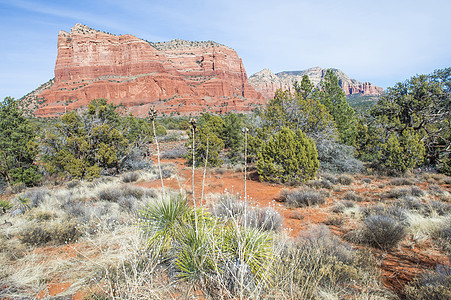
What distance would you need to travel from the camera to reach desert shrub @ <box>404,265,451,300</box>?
96.3 inches

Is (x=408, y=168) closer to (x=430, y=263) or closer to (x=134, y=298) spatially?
(x=430, y=263)

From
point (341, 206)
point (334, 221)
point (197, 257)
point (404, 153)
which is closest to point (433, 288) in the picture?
point (197, 257)

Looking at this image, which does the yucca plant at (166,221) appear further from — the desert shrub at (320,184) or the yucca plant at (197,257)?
the desert shrub at (320,184)

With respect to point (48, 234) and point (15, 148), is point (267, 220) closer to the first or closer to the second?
point (48, 234)

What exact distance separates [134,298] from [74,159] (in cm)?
1166

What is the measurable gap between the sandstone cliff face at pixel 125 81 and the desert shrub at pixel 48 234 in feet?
252

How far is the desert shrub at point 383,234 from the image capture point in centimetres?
455

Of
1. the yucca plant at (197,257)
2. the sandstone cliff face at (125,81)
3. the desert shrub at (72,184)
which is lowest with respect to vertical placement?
the desert shrub at (72,184)

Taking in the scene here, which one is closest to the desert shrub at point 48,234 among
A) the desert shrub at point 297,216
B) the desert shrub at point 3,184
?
the desert shrub at point 297,216

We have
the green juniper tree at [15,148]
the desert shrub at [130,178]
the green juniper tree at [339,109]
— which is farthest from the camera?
the green juniper tree at [339,109]

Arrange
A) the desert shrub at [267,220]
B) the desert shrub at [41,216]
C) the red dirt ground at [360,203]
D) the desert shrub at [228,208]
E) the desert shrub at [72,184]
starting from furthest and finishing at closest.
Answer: the desert shrub at [72,184]
the desert shrub at [41,216]
the desert shrub at [267,220]
the desert shrub at [228,208]
the red dirt ground at [360,203]

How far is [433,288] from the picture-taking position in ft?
8.55

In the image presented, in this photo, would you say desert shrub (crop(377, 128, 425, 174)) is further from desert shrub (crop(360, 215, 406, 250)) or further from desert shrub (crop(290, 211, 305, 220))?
desert shrub (crop(360, 215, 406, 250))

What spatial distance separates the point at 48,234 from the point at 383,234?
7331 mm
